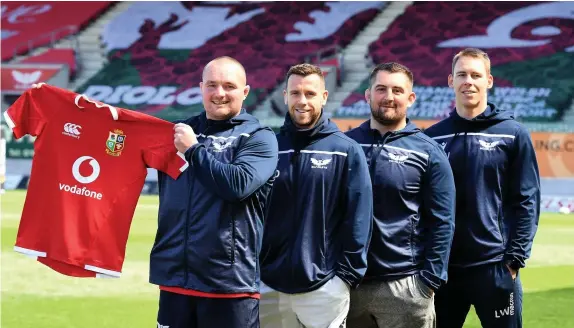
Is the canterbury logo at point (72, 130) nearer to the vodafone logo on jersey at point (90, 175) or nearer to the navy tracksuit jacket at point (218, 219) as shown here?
the vodafone logo on jersey at point (90, 175)

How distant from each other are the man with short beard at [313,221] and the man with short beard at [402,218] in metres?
0.30

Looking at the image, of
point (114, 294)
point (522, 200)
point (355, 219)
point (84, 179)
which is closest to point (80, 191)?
point (84, 179)

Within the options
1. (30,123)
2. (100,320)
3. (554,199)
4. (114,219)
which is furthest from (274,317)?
(554,199)

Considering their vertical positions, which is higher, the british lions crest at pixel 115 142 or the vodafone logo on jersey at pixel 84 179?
the british lions crest at pixel 115 142

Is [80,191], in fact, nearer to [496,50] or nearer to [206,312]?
[206,312]

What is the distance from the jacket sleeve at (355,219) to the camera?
422cm

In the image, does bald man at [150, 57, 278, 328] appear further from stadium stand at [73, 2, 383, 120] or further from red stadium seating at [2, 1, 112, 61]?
red stadium seating at [2, 1, 112, 61]

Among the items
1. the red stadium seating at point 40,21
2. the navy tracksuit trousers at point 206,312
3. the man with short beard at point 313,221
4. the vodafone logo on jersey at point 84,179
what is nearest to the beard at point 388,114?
the man with short beard at point 313,221

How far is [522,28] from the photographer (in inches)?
1108

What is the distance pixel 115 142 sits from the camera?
14.5 ft

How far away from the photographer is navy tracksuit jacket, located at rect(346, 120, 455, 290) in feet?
14.9

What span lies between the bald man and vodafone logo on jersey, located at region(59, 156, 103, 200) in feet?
1.85

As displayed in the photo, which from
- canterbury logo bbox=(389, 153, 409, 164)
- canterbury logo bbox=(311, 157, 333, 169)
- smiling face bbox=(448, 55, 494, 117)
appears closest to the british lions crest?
canterbury logo bbox=(311, 157, 333, 169)

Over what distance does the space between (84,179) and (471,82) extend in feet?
7.58
